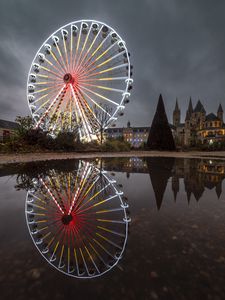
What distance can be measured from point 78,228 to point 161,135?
28536 mm

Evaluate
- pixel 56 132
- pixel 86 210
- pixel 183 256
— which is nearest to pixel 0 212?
pixel 86 210

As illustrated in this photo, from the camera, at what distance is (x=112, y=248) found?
180 centimetres

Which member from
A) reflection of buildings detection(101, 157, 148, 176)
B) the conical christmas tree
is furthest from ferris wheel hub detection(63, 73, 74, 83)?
the conical christmas tree

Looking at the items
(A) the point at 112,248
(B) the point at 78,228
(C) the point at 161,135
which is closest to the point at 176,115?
(C) the point at 161,135

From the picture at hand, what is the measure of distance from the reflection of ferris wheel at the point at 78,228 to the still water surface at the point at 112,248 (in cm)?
1

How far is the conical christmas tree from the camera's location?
94.1 feet

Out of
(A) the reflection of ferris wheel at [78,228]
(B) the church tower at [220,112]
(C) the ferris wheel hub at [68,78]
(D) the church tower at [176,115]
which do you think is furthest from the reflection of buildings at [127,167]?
(D) the church tower at [176,115]

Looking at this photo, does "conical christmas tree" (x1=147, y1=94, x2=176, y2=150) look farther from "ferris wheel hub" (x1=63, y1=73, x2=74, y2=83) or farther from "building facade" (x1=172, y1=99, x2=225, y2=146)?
"building facade" (x1=172, y1=99, x2=225, y2=146)

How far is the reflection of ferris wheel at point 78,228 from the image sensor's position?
1594mm

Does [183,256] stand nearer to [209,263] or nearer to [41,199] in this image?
[209,263]

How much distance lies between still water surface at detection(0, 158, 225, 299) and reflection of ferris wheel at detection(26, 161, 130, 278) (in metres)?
0.01

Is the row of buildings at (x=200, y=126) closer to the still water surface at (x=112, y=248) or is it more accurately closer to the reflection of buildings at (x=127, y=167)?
the reflection of buildings at (x=127, y=167)

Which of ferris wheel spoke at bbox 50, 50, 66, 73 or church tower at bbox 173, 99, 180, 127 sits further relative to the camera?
church tower at bbox 173, 99, 180, 127

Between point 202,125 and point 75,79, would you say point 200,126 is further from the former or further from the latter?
point 75,79
